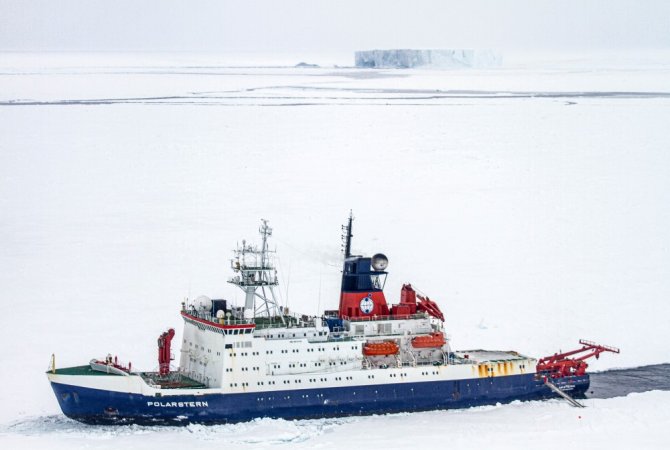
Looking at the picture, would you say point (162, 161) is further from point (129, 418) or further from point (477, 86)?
point (477, 86)

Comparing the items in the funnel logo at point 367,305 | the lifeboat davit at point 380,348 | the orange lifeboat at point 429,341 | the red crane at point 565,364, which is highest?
the funnel logo at point 367,305

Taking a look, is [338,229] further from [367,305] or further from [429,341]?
[429,341]

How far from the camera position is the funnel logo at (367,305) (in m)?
24.0

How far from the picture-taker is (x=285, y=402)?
71.4 ft

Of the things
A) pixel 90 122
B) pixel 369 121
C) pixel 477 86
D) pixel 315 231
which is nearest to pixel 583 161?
pixel 369 121

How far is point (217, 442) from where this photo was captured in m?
20.1

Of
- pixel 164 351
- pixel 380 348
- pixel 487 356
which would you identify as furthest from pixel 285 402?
pixel 487 356

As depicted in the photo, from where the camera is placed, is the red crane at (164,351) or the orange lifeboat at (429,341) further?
the orange lifeboat at (429,341)

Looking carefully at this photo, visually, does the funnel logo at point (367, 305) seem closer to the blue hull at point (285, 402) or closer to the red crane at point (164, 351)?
the blue hull at point (285, 402)

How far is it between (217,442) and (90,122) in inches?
1402

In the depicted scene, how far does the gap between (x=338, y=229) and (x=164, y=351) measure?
11108 millimetres

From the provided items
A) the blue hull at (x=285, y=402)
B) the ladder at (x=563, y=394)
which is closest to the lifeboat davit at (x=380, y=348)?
the blue hull at (x=285, y=402)

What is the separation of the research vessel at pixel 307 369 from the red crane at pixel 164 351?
20mm

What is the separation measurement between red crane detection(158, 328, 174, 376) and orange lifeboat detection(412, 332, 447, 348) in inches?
194
